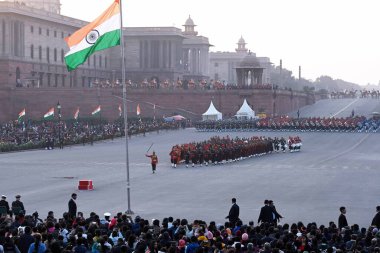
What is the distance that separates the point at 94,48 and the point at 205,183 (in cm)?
1313

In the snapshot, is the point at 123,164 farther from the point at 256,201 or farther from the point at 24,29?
the point at 24,29

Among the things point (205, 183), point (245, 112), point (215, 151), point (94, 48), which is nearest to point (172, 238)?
point (94, 48)

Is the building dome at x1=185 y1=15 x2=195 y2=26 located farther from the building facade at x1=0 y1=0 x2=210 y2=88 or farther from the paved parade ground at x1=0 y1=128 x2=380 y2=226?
the paved parade ground at x1=0 y1=128 x2=380 y2=226

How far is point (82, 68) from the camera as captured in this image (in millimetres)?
121312

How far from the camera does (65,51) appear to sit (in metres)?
119

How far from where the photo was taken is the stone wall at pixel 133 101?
9856cm

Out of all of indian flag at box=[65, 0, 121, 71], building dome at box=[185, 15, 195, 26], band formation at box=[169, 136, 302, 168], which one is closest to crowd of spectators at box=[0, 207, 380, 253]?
indian flag at box=[65, 0, 121, 71]

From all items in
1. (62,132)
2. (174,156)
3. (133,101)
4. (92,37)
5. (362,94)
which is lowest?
(174,156)

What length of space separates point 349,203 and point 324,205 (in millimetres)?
1243

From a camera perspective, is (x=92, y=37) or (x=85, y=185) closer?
(x=92, y=37)

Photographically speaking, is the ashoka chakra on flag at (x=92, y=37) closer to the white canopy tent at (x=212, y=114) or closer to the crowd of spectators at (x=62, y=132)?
the crowd of spectators at (x=62, y=132)

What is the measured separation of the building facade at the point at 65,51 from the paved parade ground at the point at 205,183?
139 feet

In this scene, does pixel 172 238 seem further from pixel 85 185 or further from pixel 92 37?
pixel 85 185

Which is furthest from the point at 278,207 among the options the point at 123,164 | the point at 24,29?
the point at 24,29
